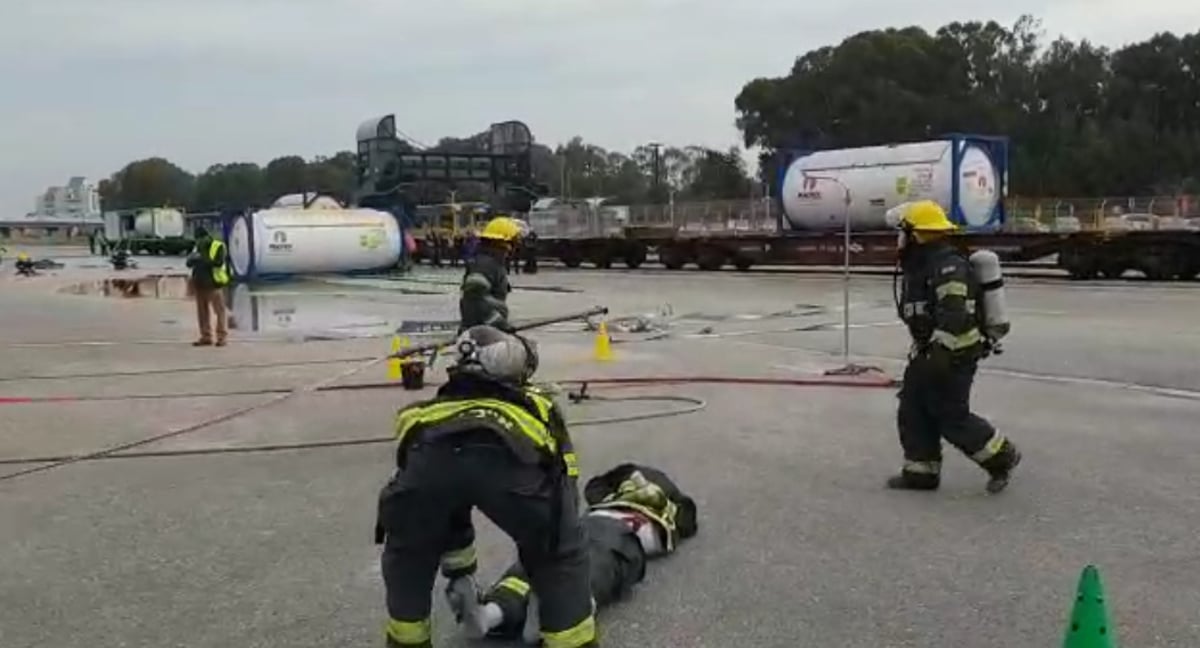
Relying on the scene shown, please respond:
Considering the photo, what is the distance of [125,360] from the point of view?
13.6m

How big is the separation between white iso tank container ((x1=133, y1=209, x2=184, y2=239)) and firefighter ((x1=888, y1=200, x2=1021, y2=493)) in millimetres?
68120

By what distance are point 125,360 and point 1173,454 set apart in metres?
10.7

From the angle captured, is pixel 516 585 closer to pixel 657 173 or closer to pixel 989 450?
pixel 989 450

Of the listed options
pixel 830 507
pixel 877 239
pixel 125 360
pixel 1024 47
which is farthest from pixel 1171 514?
pixel 1024 47

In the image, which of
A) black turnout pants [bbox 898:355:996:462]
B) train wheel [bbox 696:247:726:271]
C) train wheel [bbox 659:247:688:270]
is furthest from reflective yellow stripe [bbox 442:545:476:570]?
train wheel [bbox 659:247:688:270]

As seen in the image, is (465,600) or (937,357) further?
(937,357)

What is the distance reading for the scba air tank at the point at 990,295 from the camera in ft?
21.4

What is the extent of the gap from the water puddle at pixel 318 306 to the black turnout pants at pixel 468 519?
1265 centimetres

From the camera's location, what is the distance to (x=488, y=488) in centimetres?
371

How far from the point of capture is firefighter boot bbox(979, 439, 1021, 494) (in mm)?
6445

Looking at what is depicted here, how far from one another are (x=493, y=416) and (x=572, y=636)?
2.49 feet

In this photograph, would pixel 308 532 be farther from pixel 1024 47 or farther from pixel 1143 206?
pixel 1024 47

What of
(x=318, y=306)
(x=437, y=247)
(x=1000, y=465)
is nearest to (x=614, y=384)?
(x=1000, y=465)

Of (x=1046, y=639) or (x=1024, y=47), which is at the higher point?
(x=1024, y=47)
